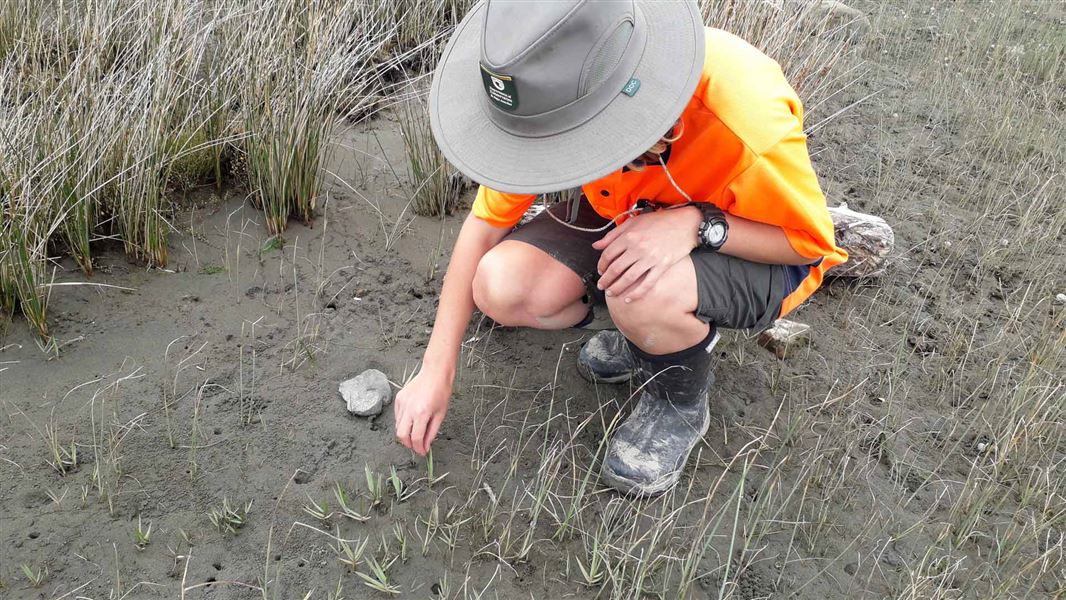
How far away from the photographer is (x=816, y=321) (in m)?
2.86

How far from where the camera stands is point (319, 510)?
206 cm

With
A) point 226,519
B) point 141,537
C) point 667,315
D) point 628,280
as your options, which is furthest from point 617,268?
point 141,537

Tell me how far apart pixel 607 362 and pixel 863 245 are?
113 cm

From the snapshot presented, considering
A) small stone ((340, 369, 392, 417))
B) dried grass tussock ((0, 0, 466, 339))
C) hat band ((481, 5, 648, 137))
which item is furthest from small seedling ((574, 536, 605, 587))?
dried grass tussock ((0, 0, 466, 339))

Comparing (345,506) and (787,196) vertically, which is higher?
(787,196)

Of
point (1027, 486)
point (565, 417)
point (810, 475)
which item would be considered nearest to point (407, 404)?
point (565, 417)

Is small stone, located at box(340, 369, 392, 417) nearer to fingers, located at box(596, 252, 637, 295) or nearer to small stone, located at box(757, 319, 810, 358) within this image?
fingers, located at box(596, 252, 637, 295)

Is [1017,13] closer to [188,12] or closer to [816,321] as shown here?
[816,321]

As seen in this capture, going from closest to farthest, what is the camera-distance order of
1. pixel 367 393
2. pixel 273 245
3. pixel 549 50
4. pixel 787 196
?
1. pixel 549 50
2. pixel 787 196
3. pixel 367 393
4. pixel 273 245

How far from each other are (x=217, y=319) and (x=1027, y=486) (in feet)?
7.93

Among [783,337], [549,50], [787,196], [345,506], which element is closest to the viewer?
[549,50]

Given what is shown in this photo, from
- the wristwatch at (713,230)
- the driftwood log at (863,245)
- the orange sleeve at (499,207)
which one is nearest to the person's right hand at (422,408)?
the orange sleeve at (499,207)

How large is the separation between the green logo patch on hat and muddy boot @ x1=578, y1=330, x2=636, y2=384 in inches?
45.9

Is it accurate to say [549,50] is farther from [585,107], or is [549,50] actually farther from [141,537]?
[141,537]
